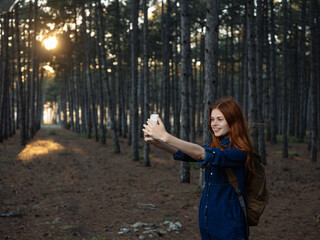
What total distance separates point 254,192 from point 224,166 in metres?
0.44

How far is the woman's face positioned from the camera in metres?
2.61

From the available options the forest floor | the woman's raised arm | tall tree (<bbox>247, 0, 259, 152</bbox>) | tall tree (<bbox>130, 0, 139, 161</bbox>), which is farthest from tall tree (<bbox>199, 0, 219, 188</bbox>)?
tall tree (<bbox>130, 0, 139, 161</bbox>)

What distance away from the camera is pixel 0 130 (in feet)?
61.7

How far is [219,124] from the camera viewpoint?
8.63 ft

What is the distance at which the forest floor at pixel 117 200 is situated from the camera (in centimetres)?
609

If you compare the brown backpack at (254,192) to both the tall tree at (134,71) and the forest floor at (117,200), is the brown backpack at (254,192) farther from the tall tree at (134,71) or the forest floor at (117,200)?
the tall tree at (134,71)

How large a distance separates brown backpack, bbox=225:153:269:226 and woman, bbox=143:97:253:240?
1.7 inches

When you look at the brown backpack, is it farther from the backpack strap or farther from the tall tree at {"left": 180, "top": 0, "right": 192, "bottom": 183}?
the tall tree at {"left": 180, "top": 0, "right": 192, "bottom": 183}

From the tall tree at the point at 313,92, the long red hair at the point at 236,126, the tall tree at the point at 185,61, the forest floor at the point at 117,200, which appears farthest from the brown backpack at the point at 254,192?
the tall tree at the point at 313,92

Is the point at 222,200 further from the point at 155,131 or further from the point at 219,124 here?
the point at 155,131

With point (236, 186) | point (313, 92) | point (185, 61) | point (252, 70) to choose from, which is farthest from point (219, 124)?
point (313, 92)

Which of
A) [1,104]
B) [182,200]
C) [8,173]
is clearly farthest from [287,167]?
[1,104]

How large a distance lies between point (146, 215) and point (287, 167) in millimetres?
8956

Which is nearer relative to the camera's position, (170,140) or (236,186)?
(170,140)
